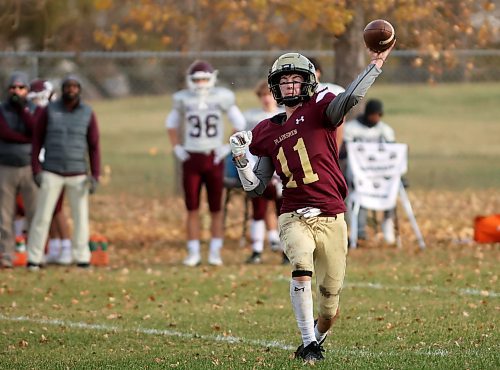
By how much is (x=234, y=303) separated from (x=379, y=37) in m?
4.09

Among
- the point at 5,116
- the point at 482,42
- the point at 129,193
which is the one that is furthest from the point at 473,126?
the point at 5,116

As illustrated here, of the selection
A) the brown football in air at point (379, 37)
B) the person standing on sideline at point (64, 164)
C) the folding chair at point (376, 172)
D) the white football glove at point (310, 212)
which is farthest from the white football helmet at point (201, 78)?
the brown football in air at point (379, 37)

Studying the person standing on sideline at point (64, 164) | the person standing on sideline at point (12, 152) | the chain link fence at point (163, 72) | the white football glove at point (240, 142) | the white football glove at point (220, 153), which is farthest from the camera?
the chain link fence at point (163, 72)

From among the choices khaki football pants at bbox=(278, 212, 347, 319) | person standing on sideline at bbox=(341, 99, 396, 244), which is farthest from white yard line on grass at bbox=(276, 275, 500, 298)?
person standing on sideline at bbox=(341, 99, 396, 244)

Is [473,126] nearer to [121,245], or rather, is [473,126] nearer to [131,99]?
[131,99]

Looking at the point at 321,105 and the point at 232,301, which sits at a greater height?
the point at 321,105

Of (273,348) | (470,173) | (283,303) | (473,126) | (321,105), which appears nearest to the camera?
(321,105)

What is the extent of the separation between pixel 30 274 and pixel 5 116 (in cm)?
193

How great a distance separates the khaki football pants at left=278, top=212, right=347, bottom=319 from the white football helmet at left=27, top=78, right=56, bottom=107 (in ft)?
23.7

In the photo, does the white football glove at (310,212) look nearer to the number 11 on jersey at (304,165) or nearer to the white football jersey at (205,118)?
the number 11 on jersey at (304,165)

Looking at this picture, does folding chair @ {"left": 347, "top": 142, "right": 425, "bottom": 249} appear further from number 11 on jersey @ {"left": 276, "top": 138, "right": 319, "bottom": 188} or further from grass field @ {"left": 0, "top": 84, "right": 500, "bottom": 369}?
number 11 on jersey @ {"left": 276, "top": 138, "right": 319, "bottom": 188}

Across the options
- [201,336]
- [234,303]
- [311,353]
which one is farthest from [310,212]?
[234,303]

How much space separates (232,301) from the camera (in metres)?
11.0

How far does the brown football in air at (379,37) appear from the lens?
7461 mm
